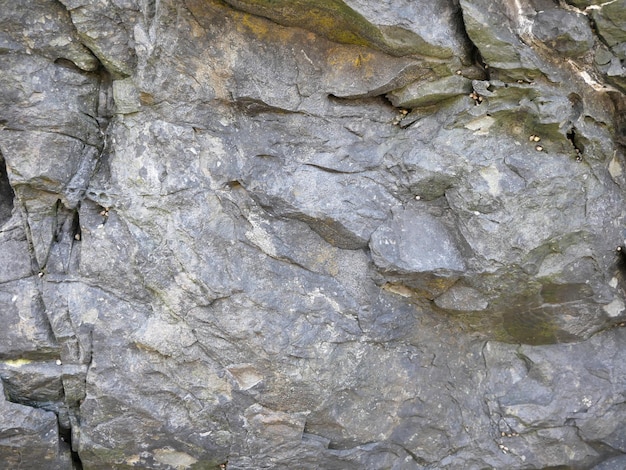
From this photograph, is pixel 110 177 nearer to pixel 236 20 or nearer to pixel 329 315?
pixel 236 20

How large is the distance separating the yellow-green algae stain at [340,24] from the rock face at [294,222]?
0.05 ft

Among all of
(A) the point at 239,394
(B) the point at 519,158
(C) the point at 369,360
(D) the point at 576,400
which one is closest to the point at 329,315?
(C) the point at 369,360

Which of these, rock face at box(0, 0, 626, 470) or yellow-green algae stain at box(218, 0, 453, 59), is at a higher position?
yellow-green algae stain at box(218, 0, 453, 59)

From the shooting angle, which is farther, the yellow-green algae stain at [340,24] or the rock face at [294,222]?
the rock face at [294,222]

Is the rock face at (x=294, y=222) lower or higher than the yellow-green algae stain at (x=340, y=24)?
lower

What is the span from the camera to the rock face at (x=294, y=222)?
3.09 m

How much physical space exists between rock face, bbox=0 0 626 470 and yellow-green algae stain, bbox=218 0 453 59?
1 centimetres

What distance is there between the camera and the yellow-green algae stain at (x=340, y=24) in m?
2.94

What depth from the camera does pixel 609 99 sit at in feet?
10.8

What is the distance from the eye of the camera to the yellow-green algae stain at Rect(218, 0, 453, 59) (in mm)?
2941

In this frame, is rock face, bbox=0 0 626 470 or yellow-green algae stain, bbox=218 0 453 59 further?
rock face, bbox=0 0 626 470

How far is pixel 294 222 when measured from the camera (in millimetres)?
3336

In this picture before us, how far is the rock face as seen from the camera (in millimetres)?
3090

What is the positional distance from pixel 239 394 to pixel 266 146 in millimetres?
1373
